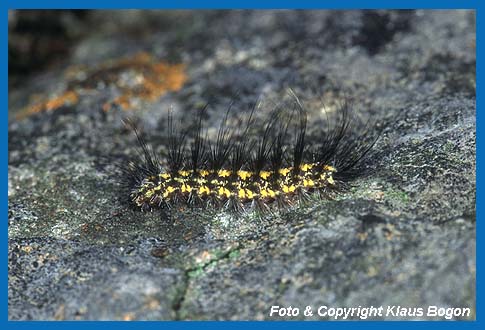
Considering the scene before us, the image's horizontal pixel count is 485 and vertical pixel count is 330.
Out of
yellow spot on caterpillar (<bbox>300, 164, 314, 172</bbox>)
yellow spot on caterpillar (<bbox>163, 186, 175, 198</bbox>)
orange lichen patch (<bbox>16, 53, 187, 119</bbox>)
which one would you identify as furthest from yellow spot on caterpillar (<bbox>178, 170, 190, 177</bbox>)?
orange lichen patch (<bbox>16, 53, 187, 119</bbox>)

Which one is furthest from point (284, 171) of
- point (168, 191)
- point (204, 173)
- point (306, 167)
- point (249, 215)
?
point (168, 191)

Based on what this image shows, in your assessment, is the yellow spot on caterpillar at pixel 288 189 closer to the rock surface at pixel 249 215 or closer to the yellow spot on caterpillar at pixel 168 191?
the rock surface at pixel 249 215

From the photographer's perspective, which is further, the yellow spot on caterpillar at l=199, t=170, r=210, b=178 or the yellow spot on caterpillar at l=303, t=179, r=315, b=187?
the yellow spot on caterpillar at l=199, t=170, r=210, b=178

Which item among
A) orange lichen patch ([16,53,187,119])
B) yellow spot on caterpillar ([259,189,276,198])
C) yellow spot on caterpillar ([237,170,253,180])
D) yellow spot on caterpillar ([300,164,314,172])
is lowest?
yellow spot on caterpillar ([259,189,276,198])

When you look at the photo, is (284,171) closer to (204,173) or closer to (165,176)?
(204,173)

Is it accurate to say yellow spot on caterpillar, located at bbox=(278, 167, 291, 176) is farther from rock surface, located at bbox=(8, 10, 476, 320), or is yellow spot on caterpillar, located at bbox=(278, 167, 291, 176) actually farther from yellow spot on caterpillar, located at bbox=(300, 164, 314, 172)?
rock surface, located at bbox=(8, 10, 476, 320)

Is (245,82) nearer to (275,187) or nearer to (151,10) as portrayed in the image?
(275,187)

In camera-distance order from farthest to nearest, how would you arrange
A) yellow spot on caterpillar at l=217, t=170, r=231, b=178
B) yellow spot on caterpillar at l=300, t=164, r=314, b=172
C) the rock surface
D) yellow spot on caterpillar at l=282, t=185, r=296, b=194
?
yellow spot on caterpillar at l=217, t=170, r=231, b=178
yellow spot on caterpillar at l=300, t=164, r=314, b=172
yellow spot on caterpillar at l=282, t=185, r=296, b=194
the rock surface

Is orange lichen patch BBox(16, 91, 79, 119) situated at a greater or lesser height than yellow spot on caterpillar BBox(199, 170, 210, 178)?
greater
